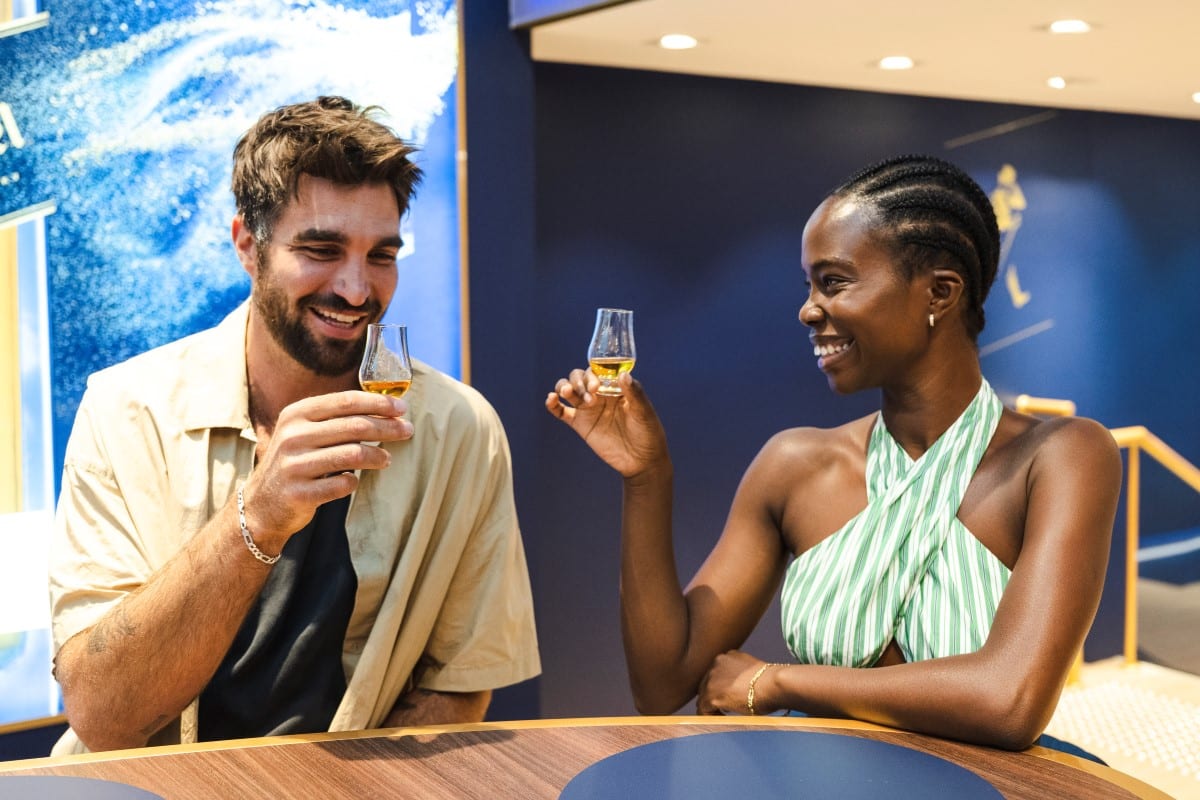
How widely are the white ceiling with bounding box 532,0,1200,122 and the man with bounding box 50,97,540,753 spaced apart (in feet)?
7.07

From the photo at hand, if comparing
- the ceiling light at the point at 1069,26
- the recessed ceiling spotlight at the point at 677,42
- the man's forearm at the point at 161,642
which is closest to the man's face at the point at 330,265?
the man's forearm at the point at 161,642

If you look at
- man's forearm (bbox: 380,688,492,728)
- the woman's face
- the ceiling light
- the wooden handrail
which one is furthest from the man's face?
the wooden handrail

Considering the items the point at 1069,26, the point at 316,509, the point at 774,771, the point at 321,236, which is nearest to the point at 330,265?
the point at 321,236

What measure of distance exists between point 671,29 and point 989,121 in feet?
8.99

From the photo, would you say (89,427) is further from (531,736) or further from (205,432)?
(531,736)

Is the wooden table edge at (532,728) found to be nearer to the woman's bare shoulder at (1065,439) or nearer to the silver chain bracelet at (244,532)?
the silver chain bracelet at (244,532)

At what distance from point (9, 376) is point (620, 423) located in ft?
7.06

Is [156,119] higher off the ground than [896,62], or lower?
lower

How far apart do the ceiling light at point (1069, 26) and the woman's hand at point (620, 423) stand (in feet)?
9.87

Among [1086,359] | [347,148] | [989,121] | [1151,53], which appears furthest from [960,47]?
[347,148]

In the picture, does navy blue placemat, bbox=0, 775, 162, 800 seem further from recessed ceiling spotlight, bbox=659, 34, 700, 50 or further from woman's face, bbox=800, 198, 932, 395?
recessed ceiling spotlight, bbox=659, 34, 700, 50

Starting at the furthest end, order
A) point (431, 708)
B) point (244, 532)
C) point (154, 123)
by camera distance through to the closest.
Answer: point (154, 123) < point (431, 708) < point (244, 532)

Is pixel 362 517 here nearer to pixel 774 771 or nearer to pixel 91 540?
pixel 91 540

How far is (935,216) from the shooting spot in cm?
213
